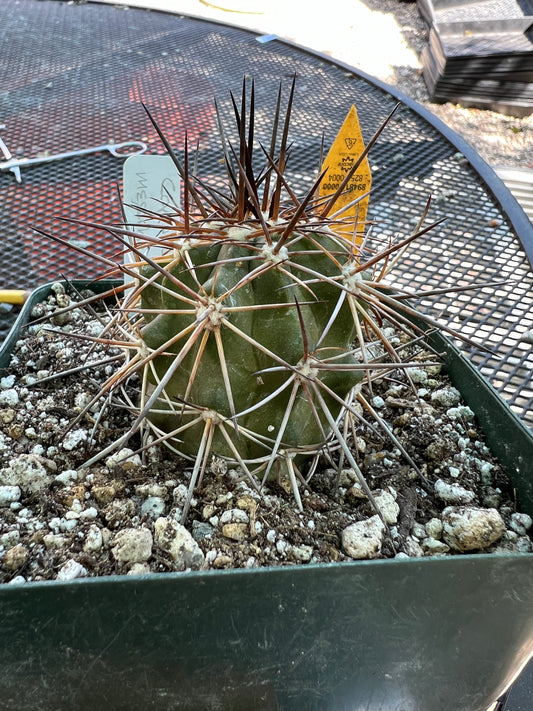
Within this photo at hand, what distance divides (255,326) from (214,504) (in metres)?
0.16

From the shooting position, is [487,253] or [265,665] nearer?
[265,665]

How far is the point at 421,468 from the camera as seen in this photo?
2.03ft

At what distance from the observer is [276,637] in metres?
0.42

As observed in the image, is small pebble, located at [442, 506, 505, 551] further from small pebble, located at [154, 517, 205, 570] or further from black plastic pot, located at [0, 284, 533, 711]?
small pebble, located at [154, 517, 205, 570]

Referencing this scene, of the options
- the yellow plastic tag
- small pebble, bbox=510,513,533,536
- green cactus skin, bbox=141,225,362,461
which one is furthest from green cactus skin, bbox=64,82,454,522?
the yellow plastic tag

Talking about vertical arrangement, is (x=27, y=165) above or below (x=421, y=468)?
below

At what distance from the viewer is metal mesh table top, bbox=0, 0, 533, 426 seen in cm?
94

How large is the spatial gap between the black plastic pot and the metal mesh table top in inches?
14.2

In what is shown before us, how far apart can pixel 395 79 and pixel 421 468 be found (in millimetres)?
2841

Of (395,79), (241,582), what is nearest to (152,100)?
(241,582)

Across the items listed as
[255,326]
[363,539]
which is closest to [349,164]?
[255,326]

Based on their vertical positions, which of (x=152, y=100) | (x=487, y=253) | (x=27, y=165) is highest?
(x=487, y=253)

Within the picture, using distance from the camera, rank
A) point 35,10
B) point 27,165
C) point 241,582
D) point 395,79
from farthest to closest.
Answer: point 395,79 < point 35,10 < point 27,165 < point 241,582

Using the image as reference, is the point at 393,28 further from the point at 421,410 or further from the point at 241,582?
the point at 241,582
